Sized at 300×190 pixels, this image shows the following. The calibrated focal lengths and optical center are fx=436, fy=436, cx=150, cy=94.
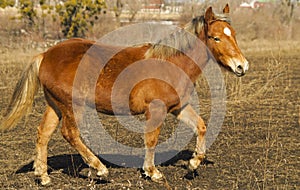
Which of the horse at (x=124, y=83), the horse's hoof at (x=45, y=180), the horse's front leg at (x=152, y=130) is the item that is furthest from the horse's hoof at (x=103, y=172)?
the horse's hoof at (x=45, y=180)

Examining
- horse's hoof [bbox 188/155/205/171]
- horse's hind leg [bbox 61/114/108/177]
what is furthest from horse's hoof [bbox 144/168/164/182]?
horse's hind leg [bbox 61/114/108/177]

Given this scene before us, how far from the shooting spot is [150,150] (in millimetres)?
4688

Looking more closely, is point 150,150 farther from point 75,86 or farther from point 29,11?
point 29,11

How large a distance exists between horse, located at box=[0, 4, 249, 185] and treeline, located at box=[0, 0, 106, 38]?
15.4 metres

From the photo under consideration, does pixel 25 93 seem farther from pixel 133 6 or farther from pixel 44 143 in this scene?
pixel 133 6

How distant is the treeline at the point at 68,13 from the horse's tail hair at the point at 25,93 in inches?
604

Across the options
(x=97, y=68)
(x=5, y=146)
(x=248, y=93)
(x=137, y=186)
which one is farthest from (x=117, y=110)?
(x=248, y=93)

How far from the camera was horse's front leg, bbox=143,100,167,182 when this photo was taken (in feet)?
15.1

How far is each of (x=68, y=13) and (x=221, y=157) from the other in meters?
15.8

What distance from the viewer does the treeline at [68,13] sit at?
1972 centimetres

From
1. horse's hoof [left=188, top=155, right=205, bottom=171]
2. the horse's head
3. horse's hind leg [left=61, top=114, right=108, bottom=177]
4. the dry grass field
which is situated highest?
the horse's head

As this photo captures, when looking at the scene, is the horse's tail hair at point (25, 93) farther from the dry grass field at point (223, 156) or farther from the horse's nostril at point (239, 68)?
the horse's nostril at point (239, 68)

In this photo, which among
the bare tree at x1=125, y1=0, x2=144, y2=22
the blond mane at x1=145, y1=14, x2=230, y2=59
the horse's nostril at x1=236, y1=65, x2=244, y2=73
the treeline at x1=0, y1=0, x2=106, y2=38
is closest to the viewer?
the horse's nostril at x1=236, y1=65, x2=244, y2=73

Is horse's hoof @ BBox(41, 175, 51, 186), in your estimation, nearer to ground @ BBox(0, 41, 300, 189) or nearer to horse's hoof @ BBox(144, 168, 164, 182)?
ground @ BBox(0, 41, 300, 189)
